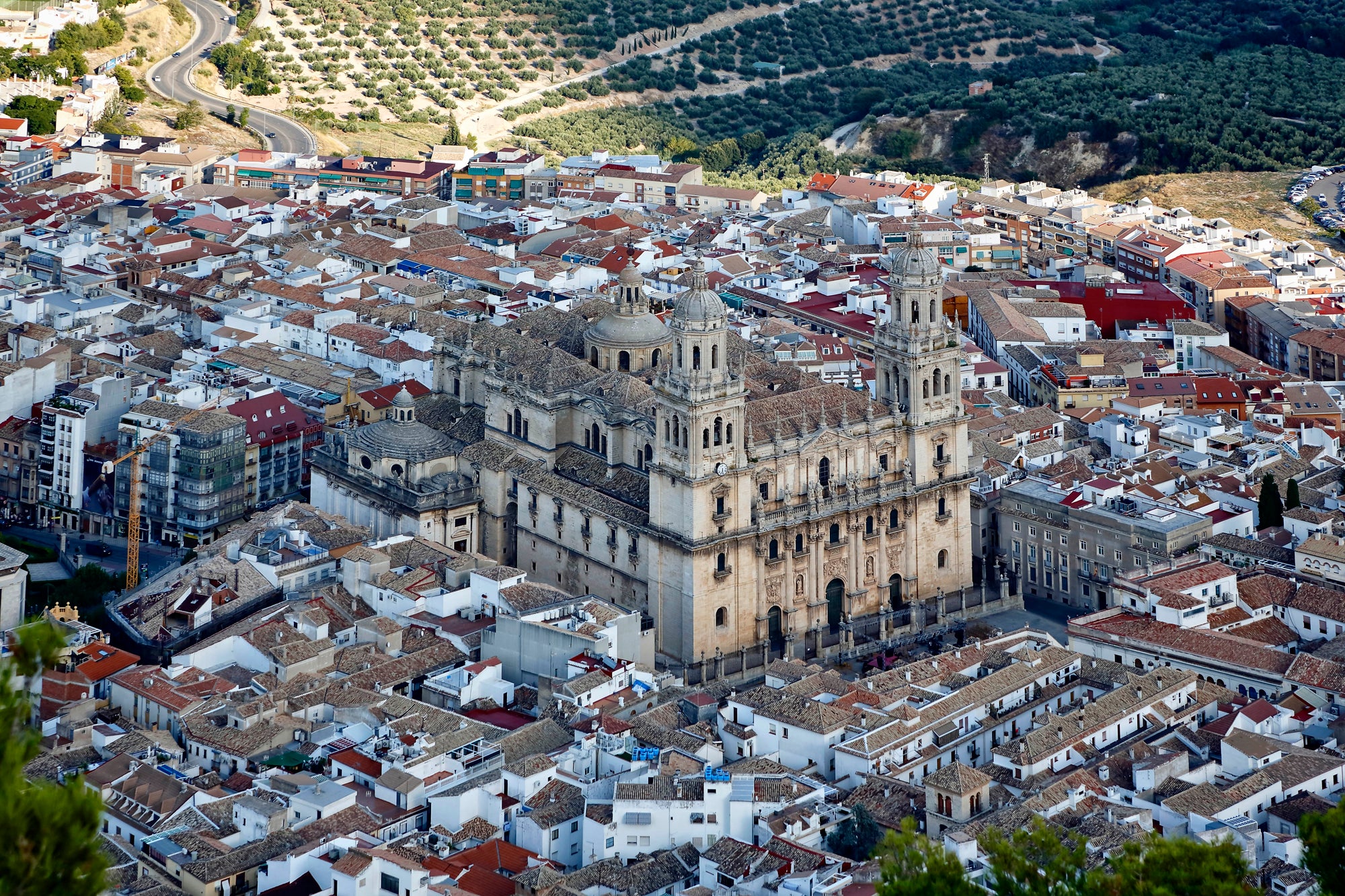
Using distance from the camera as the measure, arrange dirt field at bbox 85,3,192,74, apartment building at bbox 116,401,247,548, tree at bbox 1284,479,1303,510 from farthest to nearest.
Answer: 1. dirt field at bbox 85,3,192,74
2. apartment building at bbox 116,401,247,548
3. tree at bbox 1284,479,1303,510

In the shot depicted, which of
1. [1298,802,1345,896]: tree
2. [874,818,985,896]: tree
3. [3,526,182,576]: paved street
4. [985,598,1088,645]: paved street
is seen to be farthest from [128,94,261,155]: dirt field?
[1298,802,1345,896]: tree

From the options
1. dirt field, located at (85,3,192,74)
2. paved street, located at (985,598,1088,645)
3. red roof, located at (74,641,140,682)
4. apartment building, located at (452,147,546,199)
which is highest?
dirt field, located at (85,3,192,74)

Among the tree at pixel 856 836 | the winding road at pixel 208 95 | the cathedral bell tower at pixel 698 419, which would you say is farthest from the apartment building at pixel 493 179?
the tree at pixel 856 836

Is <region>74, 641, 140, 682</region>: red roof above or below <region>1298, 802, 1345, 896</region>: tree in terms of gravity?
below

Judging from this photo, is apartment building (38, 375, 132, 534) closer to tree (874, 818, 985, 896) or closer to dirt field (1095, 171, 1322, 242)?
tree (874, 818, 985, 896)

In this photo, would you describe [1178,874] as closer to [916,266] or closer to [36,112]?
[916,266]
